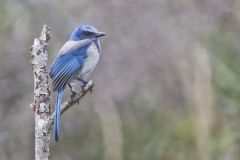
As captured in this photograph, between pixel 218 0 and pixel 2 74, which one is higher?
pixel 218 0

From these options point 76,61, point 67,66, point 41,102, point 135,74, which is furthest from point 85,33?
point 135,74

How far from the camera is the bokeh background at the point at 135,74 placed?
9359 millimetres

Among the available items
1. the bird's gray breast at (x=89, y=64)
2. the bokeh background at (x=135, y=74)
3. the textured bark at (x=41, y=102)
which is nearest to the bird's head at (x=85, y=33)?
the bird's gray breast at (x=89, y=64)

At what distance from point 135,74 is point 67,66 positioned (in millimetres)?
4604

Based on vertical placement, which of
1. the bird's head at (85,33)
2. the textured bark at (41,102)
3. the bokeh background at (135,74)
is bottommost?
the textured bark at (41,102)

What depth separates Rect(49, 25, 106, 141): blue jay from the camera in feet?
17.1

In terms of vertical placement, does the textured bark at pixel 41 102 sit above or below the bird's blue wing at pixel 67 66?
below

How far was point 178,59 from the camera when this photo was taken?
9891 mm

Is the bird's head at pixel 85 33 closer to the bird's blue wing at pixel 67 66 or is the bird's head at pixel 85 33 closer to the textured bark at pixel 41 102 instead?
the bird's blue wing at pixel 67 66

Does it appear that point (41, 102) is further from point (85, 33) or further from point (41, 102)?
point (85, 33)

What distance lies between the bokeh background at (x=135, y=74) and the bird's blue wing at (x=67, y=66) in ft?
11.0

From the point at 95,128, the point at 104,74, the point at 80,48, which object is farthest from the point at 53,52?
the point at 80,48

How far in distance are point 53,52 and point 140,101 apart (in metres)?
1.78

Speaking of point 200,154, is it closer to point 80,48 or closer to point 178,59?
point 178,59
